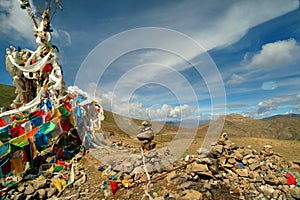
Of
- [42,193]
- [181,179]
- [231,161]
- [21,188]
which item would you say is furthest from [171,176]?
[21,188]

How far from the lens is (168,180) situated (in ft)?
25.0

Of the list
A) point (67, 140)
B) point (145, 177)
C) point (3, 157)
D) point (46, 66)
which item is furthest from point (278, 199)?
point (46, 66)

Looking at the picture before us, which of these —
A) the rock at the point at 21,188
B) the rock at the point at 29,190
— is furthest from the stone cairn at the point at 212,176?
the rock at the point at 21,188

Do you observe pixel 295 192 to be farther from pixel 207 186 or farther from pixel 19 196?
pixel 19 196

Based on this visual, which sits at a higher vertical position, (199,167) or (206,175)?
(199,167)

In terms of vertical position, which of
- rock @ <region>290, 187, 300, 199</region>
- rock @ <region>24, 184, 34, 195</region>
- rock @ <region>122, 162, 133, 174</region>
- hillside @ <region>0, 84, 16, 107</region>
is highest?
hillside @ <region>0, 84, 16, 107</region>

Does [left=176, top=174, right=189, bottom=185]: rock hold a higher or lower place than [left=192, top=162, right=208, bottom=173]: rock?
lower

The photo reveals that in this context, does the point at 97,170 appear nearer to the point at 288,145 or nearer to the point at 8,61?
the point at 8,61

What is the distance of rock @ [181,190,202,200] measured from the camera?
622 centimetres

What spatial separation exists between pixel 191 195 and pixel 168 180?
1439mm

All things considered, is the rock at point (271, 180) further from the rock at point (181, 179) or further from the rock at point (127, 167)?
the rock at point (127, 167)

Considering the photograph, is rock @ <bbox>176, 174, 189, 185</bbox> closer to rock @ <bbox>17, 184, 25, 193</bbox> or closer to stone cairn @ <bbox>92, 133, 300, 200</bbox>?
stone cairn @ <bbox>92, 133, 300, 200</bbox>

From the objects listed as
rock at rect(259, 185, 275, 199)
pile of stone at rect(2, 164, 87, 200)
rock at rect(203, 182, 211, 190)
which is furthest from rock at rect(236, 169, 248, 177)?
pile of stone at rect(2, 164, 87, 200)

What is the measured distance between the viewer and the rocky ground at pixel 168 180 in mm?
7098
